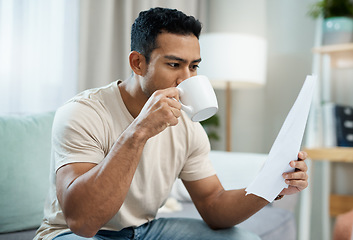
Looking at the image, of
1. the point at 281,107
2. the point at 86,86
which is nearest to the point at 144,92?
the point at 86,86

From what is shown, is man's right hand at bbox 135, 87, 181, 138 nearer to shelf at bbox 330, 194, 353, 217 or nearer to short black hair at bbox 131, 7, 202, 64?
short black hair at bbox 131, 7, 202, 64

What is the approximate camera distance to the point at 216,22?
9.96ft

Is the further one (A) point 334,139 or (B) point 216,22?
(B) point 216,22

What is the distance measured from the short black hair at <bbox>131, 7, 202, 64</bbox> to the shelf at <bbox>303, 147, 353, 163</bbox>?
1212 mm

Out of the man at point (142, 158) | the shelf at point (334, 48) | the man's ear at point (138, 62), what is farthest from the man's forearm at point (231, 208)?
the shelf at point (334, 48)

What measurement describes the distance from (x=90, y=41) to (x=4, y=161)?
1071mm

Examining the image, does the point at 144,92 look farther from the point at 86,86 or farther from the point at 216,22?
the point at 216,22

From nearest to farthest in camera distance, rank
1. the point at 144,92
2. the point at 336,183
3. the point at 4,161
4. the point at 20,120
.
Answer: the point at 144,92 < the point at 4,161 < the point at 20,120 < the point at 336,183

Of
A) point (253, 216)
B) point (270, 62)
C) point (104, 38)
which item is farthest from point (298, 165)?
point (270, 62)

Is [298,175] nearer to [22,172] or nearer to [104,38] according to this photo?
[22,172]

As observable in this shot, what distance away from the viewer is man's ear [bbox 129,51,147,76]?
1137 mm

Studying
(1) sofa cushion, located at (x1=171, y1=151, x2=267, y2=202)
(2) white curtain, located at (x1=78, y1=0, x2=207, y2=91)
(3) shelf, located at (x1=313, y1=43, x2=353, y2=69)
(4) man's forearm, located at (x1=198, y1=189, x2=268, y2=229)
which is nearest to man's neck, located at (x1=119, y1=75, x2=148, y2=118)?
(4) man's forearm, located at (x1=198, y1=189, x2=268, y2=229)

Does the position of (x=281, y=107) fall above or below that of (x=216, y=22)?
below

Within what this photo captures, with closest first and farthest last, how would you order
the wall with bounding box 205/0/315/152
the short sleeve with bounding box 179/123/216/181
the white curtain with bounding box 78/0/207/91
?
the short sleeve with bounding box 179/123/216/181
the white curtain with bounding box 78/0/207/91
the wall with bounding box 205/0/315/152
